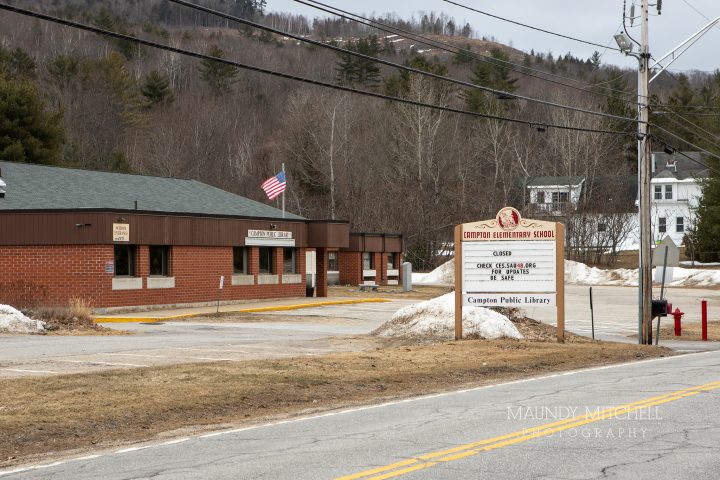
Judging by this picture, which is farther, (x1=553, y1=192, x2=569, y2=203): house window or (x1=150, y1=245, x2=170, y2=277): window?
(x1=553, y1=192, x2=569, y2=203): house window

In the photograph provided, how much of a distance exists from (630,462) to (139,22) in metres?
177

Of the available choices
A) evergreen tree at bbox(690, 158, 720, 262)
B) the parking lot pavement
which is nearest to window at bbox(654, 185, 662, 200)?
evergreen tree at bbox(690, 158, 720, 262)

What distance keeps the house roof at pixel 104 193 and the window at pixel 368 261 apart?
13.7 m

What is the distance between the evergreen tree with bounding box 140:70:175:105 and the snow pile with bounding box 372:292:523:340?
89505mm

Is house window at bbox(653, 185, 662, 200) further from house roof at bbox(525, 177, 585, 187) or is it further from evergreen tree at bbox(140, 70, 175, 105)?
evergreen tree at bbox(140, 70, 175, 105)

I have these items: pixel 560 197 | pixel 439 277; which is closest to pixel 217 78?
pixel 560 197

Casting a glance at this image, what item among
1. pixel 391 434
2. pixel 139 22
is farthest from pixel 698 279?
pixel 139 22

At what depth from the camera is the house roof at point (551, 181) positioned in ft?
286

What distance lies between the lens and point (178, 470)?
9547 millimetres

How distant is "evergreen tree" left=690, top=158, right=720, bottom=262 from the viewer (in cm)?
7831

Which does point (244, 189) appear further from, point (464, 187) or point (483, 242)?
point (483, 242)

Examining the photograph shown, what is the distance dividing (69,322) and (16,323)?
194 centimetres

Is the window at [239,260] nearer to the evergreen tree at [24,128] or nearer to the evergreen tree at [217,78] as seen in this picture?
the evergreen tree at [24,128]

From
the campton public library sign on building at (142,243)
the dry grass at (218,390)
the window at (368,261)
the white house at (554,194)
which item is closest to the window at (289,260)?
the campton public library sign on building at (142,243)
